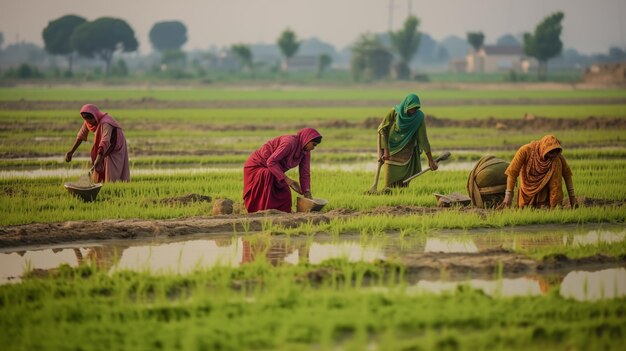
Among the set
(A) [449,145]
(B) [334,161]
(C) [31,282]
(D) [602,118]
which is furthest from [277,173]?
(D) [602,118]

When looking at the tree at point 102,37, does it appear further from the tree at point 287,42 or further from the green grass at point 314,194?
the green grass at point 314,194

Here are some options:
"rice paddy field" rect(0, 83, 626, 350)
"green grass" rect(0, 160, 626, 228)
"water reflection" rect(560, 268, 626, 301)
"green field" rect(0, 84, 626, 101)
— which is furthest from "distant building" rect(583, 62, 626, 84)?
"water reflection" rect(560, 268, 626, 301)

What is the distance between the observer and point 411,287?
23.6 ft

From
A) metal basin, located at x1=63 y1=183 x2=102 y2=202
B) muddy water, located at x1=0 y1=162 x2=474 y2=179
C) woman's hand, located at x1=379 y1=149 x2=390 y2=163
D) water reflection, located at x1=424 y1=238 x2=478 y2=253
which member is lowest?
muddy water, located at x1=0 y1=162 x2=474 y2=179

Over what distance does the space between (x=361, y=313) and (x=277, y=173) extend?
11.7 ft

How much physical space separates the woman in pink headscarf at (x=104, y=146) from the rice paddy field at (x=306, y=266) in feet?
1.08

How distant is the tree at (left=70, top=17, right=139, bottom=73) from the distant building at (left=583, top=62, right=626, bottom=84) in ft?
141

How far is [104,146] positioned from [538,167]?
15.8 feet

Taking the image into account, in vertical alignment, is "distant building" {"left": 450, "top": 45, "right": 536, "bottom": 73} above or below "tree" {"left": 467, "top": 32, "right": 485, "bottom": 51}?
below

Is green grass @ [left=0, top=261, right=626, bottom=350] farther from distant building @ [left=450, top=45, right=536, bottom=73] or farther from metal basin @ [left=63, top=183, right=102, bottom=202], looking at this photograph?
distant building @ [left=450, top=45, right=536, bottom=73]

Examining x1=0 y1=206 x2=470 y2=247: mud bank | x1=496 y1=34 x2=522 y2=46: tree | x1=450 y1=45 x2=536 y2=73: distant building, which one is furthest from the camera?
x1=496 y1=34 x2=522 y2=46: tree

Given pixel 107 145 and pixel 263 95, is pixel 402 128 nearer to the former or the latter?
pixel 107 145

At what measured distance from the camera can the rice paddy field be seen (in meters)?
5.89

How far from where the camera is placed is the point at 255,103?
133 ft
